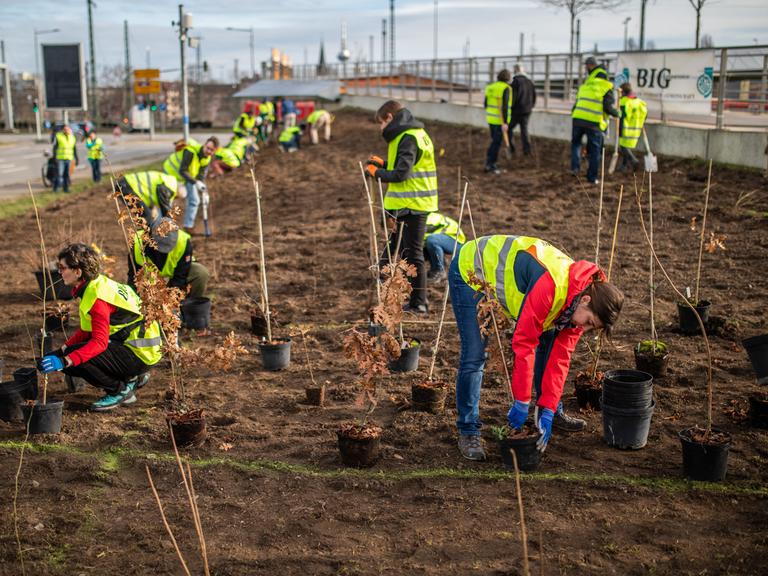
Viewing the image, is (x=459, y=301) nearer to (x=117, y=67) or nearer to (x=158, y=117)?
(x=158, y=117)

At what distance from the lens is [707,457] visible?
159 inches

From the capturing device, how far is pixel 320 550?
3.58 meters

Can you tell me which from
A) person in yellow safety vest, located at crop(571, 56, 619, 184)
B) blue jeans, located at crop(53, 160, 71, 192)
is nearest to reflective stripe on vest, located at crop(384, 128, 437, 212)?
person in yellow safety vest, located at crop(571, 56, 619, 184)

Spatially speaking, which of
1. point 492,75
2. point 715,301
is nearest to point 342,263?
point 715,301

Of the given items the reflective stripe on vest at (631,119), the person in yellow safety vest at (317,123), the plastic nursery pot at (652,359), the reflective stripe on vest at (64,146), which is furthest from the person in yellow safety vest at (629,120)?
the person in yellow safety vest at (317,123)

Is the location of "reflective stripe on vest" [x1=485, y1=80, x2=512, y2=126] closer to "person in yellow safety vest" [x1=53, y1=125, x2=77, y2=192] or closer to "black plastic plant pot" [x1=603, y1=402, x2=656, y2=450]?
"person in yellow safety vest" [x1=53, y1=125, x2=77, y2=192]

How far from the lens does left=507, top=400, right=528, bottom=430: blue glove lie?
3.83m

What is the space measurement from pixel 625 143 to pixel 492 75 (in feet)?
27.6

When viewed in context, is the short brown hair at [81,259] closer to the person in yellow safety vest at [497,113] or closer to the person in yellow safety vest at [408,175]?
the person in yellow safety vest at [408,175]

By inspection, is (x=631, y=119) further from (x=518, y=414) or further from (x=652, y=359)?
(x=518, y=414)

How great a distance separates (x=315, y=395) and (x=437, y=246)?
2920 millimetres

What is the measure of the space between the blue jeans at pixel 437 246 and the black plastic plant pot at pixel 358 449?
3697 millimetres

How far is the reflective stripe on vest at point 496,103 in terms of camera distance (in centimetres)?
1341

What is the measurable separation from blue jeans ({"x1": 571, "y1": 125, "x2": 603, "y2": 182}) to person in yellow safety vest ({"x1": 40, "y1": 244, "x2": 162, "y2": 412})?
324 inches
